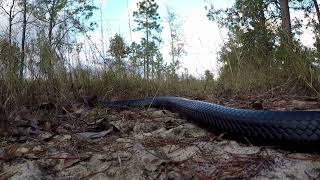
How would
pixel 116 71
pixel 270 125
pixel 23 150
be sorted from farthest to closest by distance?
1. pixel 116 71
2. pixel 23 150
3. pixel 270 125

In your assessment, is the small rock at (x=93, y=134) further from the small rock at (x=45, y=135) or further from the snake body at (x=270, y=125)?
the snake body at (x=270, y=125)

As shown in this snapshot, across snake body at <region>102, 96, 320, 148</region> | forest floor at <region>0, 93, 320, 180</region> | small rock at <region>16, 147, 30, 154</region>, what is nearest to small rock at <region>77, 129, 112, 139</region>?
forest floor at <region>0, 93, 320, 180</region>

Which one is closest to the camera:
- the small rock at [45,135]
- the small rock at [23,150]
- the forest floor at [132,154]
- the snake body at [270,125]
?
the forest floor at [132,154]

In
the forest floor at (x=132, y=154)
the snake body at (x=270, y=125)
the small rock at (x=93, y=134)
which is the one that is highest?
the snake body at (x=270, y=125)

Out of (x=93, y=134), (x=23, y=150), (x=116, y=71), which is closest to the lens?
(x=23, y=150)

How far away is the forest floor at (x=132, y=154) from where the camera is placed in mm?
1894

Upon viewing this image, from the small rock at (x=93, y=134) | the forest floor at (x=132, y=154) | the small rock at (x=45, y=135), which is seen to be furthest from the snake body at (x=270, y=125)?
the small rock at (x=45, y=135)

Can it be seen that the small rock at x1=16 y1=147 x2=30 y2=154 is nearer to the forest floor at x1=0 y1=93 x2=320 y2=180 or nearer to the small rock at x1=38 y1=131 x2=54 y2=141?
the forest floor at x1=0 y1=93 x2=320 y2=180

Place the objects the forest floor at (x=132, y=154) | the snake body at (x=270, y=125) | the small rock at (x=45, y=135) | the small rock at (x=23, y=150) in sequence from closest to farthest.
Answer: the forest floor at (x=132, y=154)
the snake body at (x=270, y=125)
the small rock at (x=23, y=150)
the small rock at (x=45, y=135)

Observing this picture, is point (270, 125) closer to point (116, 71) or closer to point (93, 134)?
point (93, 134)

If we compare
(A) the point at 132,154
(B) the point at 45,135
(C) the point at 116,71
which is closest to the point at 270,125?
(A) the point at 132,154

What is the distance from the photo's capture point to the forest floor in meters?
1.89

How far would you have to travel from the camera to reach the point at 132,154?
221 centimetres

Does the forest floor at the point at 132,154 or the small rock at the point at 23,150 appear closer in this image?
the forest floor at the point at 132,154
